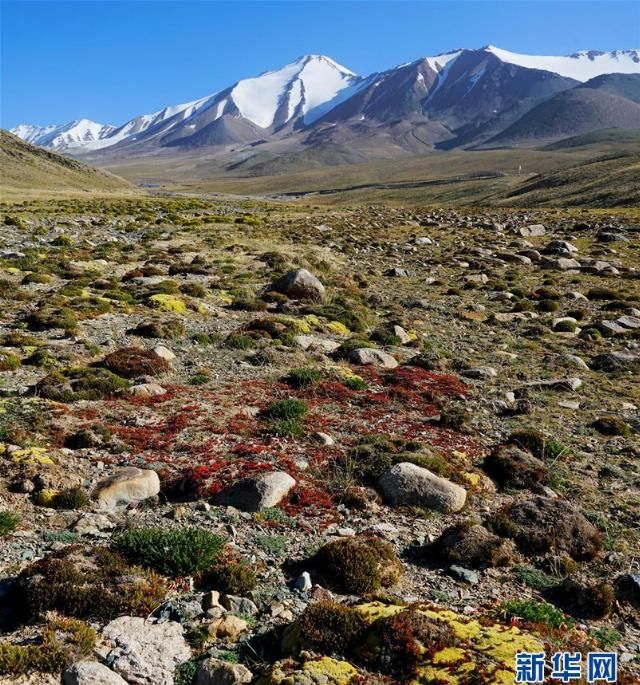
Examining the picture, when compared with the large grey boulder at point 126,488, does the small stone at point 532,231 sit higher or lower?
higher

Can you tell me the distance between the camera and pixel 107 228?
178ft

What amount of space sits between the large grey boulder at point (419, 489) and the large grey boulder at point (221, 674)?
5409 mm

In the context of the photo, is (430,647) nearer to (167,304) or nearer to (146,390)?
(146,390)

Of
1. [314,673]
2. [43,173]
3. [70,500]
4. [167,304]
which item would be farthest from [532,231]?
[43,173]

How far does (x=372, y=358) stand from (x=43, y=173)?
13541cm

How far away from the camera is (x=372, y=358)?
2112 centimetres

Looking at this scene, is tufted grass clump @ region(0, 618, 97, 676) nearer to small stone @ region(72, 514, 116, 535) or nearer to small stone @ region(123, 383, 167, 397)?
small stone @ region(72, 514, 116, 535)

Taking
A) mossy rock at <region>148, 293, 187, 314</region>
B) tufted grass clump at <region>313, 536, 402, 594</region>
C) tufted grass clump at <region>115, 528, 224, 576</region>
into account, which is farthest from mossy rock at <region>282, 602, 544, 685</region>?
mossy rock at <region>148, 293, 187, 314</region>

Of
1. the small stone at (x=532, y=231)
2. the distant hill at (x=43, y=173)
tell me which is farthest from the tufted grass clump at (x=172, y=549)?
the distant hill at (x=43, y=173)

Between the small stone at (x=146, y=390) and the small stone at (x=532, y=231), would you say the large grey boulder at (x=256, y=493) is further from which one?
the small stone at (x=532, y=231)

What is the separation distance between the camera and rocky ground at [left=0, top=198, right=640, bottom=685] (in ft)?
24.6

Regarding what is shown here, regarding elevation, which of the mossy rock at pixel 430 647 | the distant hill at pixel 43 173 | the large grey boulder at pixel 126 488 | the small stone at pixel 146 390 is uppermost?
the distant hill at pixel 43 173

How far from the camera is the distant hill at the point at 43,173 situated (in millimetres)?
118287

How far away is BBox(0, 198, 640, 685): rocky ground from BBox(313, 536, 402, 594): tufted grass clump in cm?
3
